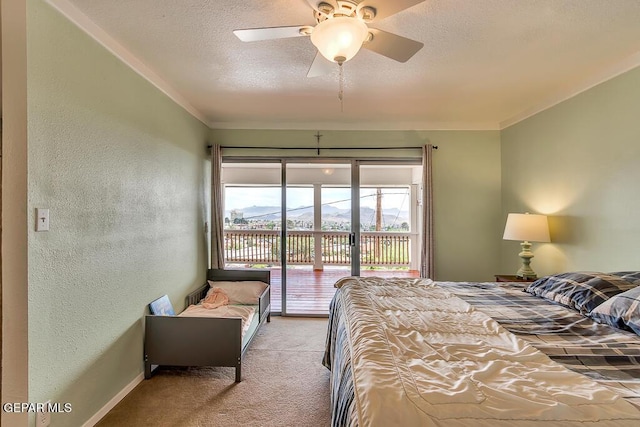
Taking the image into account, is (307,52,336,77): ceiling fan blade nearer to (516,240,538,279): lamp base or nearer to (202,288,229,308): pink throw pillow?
(202,288,229,308): pink throw pillow

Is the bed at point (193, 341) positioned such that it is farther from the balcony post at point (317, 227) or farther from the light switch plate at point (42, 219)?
the balcony post at point (317, 227)

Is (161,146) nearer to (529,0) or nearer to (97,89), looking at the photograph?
(97,89)

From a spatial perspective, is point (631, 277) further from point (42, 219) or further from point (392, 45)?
point (42, 219)

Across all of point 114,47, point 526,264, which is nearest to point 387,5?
point 114,47

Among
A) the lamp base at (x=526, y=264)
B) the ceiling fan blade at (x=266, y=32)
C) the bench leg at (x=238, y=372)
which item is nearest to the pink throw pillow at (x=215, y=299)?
the bench leg at (x=238, y=372)

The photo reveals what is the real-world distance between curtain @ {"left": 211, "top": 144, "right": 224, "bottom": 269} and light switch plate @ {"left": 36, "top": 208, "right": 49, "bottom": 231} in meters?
2.27

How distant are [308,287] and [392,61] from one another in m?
3.12

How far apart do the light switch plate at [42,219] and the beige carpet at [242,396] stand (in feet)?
4.34

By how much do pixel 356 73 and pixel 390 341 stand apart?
→ 2.13m

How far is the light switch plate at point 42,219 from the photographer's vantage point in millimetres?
1511

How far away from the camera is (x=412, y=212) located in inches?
166

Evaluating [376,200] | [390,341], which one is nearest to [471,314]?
[390,341]

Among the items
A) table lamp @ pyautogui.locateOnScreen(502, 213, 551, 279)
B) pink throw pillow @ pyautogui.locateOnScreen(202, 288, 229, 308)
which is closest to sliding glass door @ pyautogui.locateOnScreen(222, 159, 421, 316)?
pink throw pillow @ pyautogui.locateOnScreen(202, 288, 229, 308)

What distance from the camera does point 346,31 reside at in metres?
1.34
